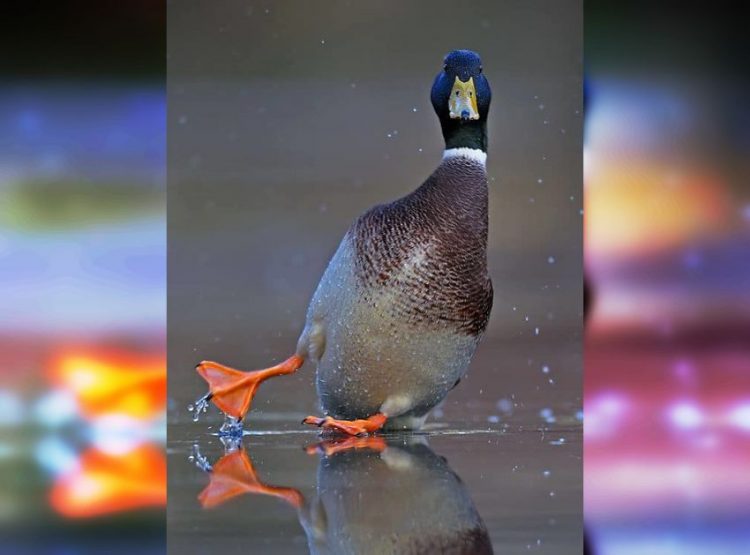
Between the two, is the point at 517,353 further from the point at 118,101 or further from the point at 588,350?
the point at 118,101

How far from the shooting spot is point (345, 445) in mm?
4082

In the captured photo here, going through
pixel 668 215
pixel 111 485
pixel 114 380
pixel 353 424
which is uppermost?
pixel 668 215

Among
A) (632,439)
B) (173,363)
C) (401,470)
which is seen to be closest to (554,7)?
(632,439)

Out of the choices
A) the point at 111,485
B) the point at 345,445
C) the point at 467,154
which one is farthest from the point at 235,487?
the point at 467,154

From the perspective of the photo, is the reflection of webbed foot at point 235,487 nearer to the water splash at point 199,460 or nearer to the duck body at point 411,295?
the water splash at point 199,460

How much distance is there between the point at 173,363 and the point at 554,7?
226 cm

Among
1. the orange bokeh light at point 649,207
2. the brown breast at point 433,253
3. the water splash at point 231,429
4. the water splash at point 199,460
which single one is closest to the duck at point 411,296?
the brown breast at point 433,253

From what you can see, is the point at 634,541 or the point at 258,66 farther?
the point at 258,66

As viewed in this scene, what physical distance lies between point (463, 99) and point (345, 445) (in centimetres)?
125

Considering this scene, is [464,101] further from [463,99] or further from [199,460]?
[199,460]

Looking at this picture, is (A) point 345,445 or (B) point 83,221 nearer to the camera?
(A) point 345,445

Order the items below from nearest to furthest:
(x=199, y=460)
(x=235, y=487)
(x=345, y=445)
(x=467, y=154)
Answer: (x=235, y=487)
(x=199, y=460)
(x=345, y=445)
(x=467, y=154)

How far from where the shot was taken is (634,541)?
2631 millimetres

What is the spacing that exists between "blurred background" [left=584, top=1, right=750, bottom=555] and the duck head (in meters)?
1.37
